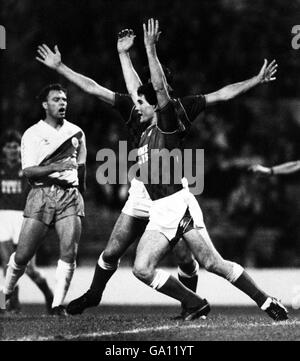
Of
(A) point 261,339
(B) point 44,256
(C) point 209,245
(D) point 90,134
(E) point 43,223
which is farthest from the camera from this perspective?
(D) point 90,134

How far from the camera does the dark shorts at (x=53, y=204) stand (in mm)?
9406

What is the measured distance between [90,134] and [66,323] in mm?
11504

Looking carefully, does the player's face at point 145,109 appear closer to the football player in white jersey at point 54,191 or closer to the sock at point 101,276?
the football player in white jersey at point 54,191

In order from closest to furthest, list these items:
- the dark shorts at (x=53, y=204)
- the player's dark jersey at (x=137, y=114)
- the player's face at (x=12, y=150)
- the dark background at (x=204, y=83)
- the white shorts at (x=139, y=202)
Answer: the player's dark jersey at (x=137, y=114) < the white shorts at (x=139, y=202) < the dark shorts at (x=53, y=204) < the player's face at (x=12, y=150) < the dark background at (x=204, y=83)

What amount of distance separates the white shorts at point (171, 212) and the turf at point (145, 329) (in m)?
0.85

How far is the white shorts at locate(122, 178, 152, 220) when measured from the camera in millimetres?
8847

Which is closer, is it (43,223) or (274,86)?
(43,223)

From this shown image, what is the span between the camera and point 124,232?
352 inches

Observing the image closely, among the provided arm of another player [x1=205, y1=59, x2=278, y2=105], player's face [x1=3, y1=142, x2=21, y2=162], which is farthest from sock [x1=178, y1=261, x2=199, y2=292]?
player's face [x1=3, y1=142, x2=21, y2=162]

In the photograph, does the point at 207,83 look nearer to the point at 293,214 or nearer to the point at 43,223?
the point at 293,214

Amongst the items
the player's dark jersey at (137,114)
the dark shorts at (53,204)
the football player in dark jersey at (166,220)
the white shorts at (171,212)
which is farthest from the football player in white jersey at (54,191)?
the white shorts at (171,212)

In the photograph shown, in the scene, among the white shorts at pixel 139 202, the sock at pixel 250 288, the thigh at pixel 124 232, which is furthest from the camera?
the thigh at pixel 124 232

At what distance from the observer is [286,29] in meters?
21.1

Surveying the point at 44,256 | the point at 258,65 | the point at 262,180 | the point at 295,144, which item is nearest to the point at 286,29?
the point at 258,65
